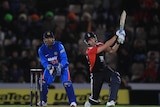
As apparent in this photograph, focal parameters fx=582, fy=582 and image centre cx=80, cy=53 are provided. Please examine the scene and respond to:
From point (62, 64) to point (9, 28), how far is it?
7.14m

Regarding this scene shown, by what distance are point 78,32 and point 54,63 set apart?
6701 mm

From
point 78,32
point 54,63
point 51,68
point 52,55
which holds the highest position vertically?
point 78,32

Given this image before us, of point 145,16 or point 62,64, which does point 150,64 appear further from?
point 62,64

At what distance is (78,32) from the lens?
20.9 m

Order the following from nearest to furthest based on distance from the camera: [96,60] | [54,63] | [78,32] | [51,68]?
[96,60] → [51,68] → [54,63] → [78,32]

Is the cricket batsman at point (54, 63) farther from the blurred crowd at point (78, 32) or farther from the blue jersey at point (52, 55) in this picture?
the blurred crowd at point (78, 32)

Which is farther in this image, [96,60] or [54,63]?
[54,63]

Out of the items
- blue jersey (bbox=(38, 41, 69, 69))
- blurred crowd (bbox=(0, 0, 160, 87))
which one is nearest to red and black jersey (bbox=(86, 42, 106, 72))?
blue jersey (bbox=(38, 41, 69, 69))

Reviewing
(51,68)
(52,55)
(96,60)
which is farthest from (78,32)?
(96,60)

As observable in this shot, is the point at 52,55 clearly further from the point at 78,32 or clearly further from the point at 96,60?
the point at 78,32

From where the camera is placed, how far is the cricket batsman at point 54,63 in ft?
46.0

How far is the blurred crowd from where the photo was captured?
1952 cm

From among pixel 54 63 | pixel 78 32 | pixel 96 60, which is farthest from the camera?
pixel 78 32

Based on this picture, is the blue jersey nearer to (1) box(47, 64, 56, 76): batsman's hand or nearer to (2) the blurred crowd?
(1) box(47, 64, 56, 76): batsman's hand
